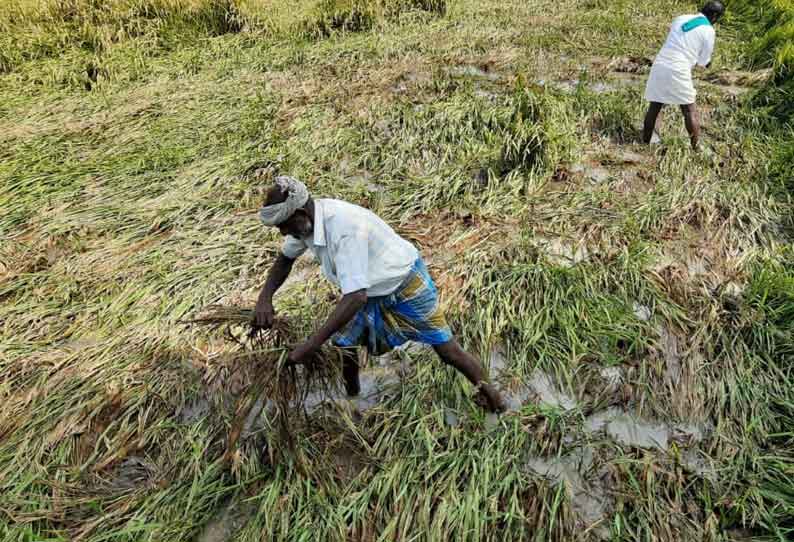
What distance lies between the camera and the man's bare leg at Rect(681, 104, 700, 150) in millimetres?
4242

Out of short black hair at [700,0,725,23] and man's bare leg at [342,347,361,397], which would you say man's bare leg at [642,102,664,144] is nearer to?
short black hair at [700,0,725,23]

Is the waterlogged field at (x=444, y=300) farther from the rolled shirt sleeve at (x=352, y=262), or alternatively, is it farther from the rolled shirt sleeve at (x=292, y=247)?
the rolled shirt sleeve at (x=352, y=262)

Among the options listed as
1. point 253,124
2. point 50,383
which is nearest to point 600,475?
point 50,383

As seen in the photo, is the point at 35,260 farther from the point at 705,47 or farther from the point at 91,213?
the point at 705,47

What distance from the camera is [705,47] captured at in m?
4.22

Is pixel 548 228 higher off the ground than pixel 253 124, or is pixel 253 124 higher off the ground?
pixel 253 124

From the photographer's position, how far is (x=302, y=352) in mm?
1855

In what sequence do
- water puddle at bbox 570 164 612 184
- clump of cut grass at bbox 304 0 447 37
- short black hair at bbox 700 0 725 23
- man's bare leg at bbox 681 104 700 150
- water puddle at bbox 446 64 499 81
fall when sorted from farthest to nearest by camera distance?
clump of cut grass at bbox 304 0 447 37 < water puddle at bbox 446 64 499 81 < man's bare leg at bbox 681 104 700 150 < short black hair at bbox 700 0 725 23 < water puddle at bbox 570 164 612 184

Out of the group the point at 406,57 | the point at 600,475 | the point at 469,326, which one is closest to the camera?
the point at 600,475

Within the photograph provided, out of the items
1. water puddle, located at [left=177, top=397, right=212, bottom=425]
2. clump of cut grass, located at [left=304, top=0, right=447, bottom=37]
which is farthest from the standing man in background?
clump of cut grass, located at [left=304, top=0, right=447, bottom=37]

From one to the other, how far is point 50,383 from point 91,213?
1663 millimetres

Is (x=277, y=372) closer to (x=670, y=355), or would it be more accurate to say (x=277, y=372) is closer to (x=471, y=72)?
(x=670, y=355)

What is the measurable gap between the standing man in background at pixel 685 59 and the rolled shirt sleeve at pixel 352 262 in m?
3.64

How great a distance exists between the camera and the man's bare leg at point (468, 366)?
7.03 feet
